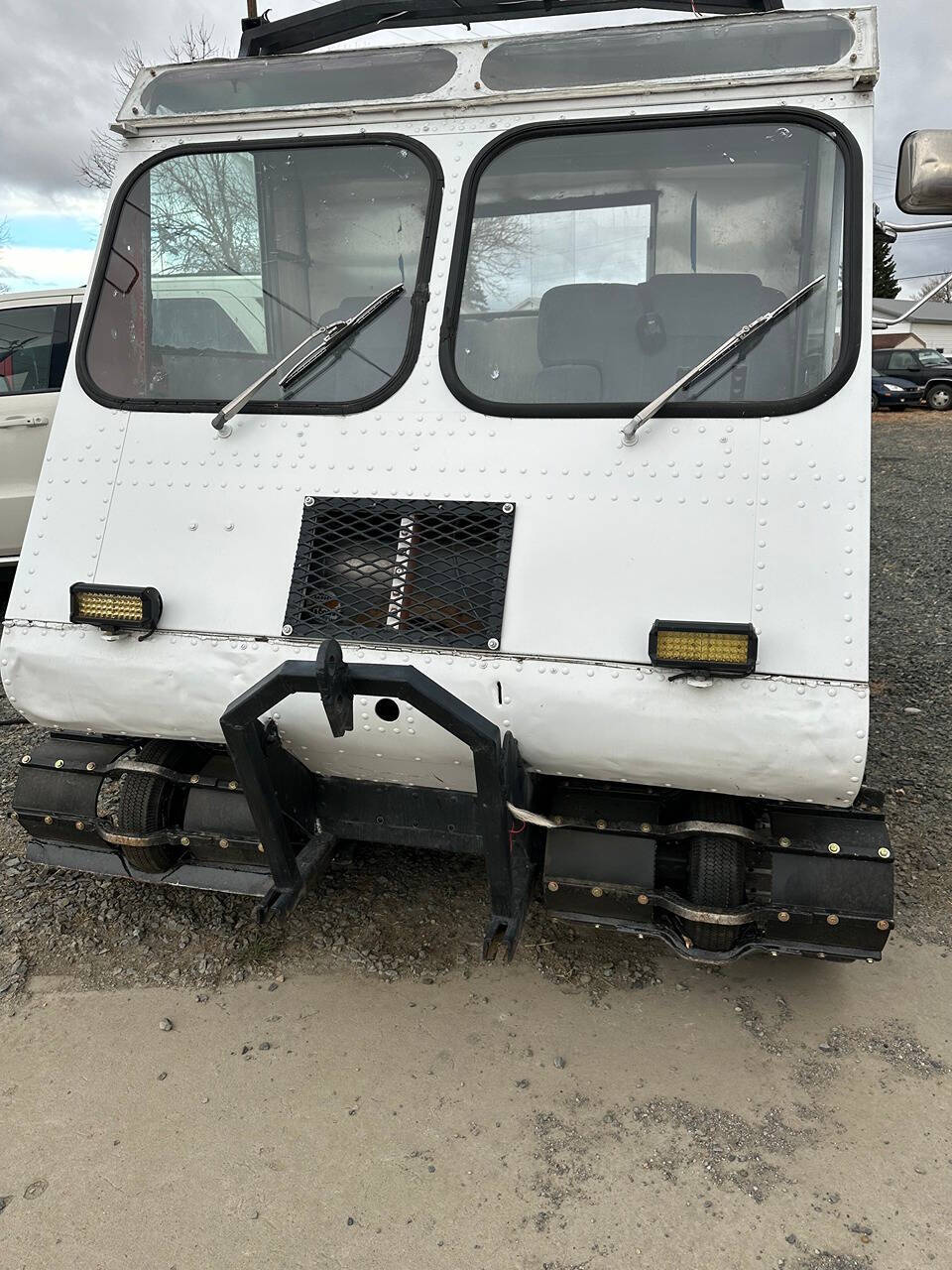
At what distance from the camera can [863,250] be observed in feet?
8.57

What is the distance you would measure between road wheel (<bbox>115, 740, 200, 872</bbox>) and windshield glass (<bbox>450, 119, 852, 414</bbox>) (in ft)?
5.20

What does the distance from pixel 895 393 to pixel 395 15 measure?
860 inches

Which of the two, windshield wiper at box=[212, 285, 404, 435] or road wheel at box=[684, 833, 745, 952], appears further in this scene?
windshield wiper at box=[212, 285, 404, 435]

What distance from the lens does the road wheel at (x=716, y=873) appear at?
8.34ft

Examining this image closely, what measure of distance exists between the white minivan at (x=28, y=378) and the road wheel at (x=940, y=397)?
72.4ft

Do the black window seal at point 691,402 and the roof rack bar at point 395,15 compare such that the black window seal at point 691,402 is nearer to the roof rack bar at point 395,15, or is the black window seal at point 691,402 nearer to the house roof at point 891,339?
the house roof at point 891,339

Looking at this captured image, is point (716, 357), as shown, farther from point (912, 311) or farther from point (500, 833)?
point (500, 833)

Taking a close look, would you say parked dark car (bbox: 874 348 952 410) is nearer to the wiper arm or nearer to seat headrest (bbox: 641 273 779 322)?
seat headrest (bbox: 641 273 779 322)

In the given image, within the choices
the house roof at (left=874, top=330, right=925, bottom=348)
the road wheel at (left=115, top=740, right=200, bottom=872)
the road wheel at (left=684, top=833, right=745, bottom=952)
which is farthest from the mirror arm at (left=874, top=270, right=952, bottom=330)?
the road wheel at (left=115, top=740, right=200, bottom=872)

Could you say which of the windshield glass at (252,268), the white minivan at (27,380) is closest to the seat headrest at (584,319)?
the windshield glass at (252,268)

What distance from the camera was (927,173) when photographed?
2514 mm

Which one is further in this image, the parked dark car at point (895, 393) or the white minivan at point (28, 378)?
the parked dark car at point (895, 393)

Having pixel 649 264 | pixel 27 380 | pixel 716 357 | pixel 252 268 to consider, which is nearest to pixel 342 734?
pixel 716 357

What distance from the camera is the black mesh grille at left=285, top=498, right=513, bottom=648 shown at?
260cm
